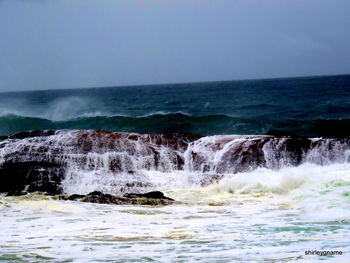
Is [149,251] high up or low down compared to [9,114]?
down

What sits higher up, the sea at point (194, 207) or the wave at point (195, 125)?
the wave at point (195, 125)

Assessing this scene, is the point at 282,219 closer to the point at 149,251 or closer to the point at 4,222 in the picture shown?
the point at 149,251

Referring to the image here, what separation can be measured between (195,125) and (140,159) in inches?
421

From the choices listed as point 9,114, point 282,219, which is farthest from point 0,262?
point 9,114

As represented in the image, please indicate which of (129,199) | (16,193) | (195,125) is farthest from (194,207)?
(195,125)

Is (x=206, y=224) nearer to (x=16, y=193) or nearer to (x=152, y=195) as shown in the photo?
(x=152, y=195)

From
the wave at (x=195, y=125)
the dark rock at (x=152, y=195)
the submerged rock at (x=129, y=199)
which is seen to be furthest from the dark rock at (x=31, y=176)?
the wave at (x=195, y=125)

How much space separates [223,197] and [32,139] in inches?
188

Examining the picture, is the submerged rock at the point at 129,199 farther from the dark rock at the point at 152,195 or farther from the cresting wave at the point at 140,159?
the cresting wave at the point at 140,159

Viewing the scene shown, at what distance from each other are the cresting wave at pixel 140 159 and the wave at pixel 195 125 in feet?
23.8

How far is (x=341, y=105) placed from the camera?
28.2m

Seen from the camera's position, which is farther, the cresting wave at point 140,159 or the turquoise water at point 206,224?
the cresting wave at point 140,159

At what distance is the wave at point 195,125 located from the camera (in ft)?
64.0

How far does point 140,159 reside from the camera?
10.9 meters
